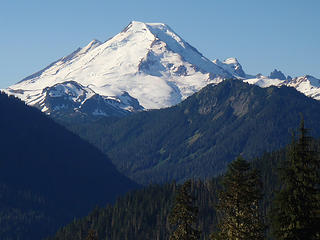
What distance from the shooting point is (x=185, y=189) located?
197 feet

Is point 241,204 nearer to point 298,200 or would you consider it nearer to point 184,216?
point 184,216

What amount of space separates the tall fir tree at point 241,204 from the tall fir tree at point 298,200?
698 centimetres

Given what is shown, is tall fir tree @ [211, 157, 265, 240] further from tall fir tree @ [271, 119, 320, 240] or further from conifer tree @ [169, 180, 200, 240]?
tall fir tree @ [271, 119, 320, 240]

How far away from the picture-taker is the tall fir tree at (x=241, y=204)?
181 ft

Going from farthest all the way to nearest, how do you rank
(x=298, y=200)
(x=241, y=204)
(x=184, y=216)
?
1. (x=184, y=216)
2. (x=241, y=204)
3. (x=298, y=200)

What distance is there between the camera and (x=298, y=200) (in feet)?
156

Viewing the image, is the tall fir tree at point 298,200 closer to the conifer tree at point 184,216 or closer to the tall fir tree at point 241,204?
the tall fir tree at point 241,204

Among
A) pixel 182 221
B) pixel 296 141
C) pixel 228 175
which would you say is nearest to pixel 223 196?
pixel 228 175

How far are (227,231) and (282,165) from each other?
924cm

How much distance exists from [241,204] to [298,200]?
29.0 ft

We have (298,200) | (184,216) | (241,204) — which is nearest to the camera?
(298,200)

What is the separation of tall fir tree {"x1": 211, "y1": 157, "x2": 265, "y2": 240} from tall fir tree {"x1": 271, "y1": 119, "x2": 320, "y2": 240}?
6.98m

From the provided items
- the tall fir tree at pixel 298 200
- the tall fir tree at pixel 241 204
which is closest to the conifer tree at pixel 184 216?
the tall fir tree at pixel 241 204

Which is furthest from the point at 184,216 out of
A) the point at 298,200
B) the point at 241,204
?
the point at 298,200
